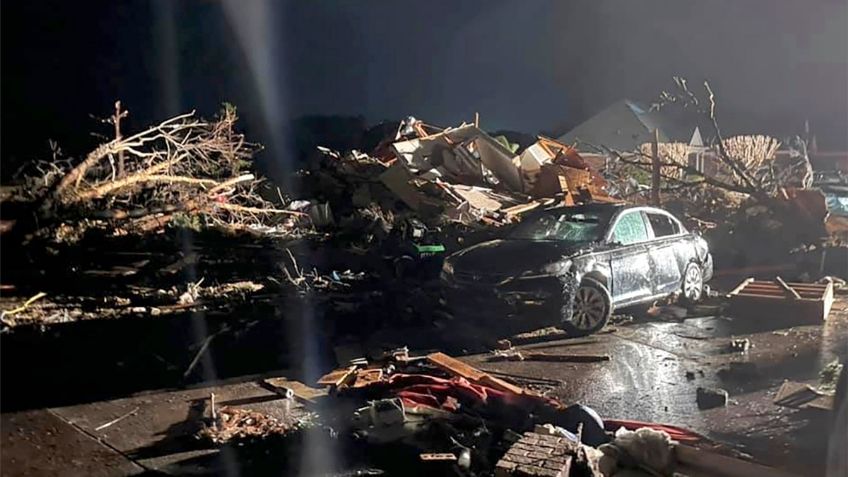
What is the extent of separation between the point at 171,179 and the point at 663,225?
5343 millimetres

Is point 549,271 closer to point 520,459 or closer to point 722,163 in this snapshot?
point 520,459

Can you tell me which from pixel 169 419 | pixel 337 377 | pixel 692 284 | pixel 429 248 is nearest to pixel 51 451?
pixel 169 419

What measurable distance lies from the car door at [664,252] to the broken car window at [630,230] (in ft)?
0.44

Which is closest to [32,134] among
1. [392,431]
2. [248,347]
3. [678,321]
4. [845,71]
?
[248,347]

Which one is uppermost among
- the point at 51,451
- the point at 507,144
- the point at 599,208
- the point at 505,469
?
the point at 507,144

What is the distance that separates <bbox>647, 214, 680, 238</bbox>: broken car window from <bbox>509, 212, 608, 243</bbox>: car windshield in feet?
2.43

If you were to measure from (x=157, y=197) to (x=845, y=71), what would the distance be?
28.5 ft

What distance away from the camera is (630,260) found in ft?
23.0

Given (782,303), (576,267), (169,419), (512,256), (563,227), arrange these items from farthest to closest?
(563,227)
(782,303)
(512,256)
(576,267)
(169,419)

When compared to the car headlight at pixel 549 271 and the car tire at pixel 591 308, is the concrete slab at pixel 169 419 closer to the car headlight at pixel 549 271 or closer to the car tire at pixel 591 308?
the car headlight at pixel 549 271

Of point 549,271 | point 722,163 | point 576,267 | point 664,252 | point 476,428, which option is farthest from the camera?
point 722,163

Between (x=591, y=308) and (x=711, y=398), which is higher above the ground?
(x=591, y=308)

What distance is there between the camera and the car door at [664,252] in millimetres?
7352

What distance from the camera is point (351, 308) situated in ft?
24.9
